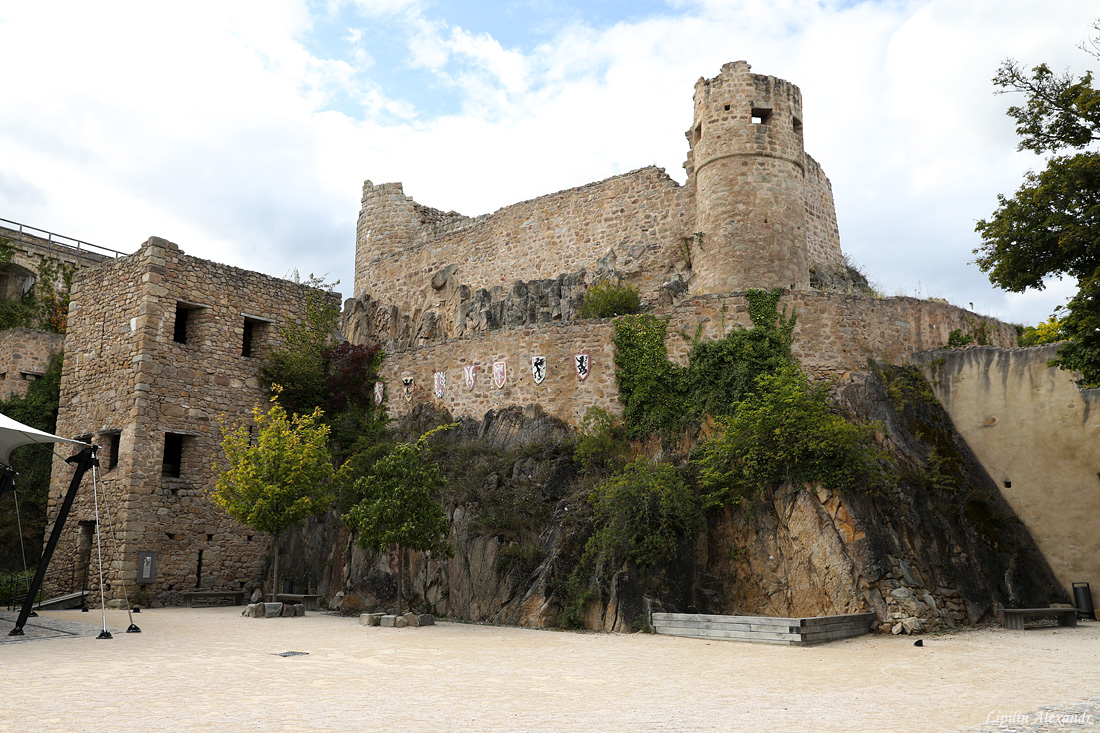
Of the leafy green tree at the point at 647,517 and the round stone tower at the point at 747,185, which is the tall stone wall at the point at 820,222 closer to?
the round stone tower at the point at 747,185

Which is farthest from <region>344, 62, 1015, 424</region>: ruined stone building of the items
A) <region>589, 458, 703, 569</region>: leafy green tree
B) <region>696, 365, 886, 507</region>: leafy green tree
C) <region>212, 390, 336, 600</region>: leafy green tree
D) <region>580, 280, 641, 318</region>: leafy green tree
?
<region>212, 390, 336, 600</region>: leafy green tree

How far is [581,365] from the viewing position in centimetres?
1972

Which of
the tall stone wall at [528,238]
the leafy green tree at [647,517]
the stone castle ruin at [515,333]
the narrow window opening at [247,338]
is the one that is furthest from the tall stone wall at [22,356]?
the leafy green tree at [647,517]

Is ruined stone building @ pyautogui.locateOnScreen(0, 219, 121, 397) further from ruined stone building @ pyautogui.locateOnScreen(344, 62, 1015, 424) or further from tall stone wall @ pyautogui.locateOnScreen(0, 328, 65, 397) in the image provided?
ruined stone building @ pyautogui.locateOnScreen(344, 62, 1015, 424)

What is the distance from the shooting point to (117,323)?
2127 centimetres

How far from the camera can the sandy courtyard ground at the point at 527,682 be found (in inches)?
252

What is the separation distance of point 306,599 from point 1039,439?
50.9 ft

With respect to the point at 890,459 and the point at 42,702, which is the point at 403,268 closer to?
the point at 890,459

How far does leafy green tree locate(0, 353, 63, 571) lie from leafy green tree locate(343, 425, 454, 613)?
9.71m

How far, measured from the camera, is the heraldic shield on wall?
65.9ft

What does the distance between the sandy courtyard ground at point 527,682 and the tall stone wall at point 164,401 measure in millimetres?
6716

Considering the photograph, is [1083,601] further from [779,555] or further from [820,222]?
[820,222]

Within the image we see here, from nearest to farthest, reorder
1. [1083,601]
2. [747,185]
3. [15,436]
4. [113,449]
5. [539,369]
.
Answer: [15,436], [1083,601], [539,369], [113,449], [747,185]

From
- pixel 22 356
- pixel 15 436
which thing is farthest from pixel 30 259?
A: pixel 15 436
